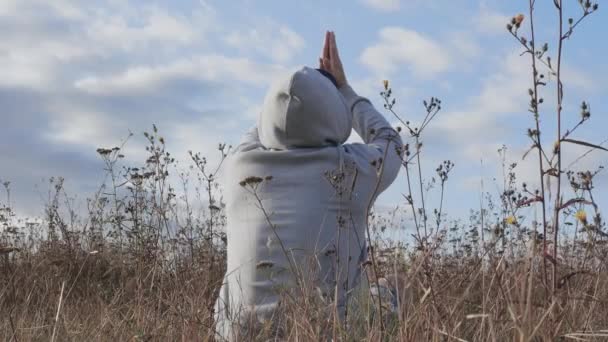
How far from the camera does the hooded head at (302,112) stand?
3.13 m

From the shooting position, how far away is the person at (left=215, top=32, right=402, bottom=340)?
122 inches

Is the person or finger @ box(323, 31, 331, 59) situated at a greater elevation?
finger @ box(323, 31, 331, 59)

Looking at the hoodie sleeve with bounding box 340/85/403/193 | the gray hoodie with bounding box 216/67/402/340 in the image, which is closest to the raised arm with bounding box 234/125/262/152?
the gray hoodie with bounding box 216/67/402/340

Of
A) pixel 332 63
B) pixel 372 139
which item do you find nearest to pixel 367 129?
pixel 372 139

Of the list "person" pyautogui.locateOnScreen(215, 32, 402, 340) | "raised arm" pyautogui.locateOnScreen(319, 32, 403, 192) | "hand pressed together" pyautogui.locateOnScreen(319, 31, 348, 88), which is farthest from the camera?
"hand pressed together" pyautogui.locateOnScreen(319, 31, 348, 88)

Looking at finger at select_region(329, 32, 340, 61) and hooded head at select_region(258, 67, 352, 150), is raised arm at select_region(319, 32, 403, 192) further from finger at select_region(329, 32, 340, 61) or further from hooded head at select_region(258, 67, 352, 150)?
hooded head at select_region(258, 67, 352, 150)

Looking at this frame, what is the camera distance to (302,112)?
3.11 m

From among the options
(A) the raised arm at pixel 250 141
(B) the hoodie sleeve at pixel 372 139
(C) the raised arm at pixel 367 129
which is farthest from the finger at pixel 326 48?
(A) the raised arm at pixel 250 141

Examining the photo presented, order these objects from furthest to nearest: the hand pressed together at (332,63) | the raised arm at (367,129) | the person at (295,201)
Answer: the hand pressed together at (332,63), the raised arm at (367,129), the person at (295,201)

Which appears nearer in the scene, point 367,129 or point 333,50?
point 367,129

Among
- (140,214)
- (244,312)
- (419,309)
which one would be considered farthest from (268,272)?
(140,214)

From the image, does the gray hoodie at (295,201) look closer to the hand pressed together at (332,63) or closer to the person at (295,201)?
the person at (295,201)

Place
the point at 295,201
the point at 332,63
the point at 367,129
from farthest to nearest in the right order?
the point at 332,63 → the point at 367,129 → the point at 295,201

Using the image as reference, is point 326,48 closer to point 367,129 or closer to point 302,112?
point 367,129
